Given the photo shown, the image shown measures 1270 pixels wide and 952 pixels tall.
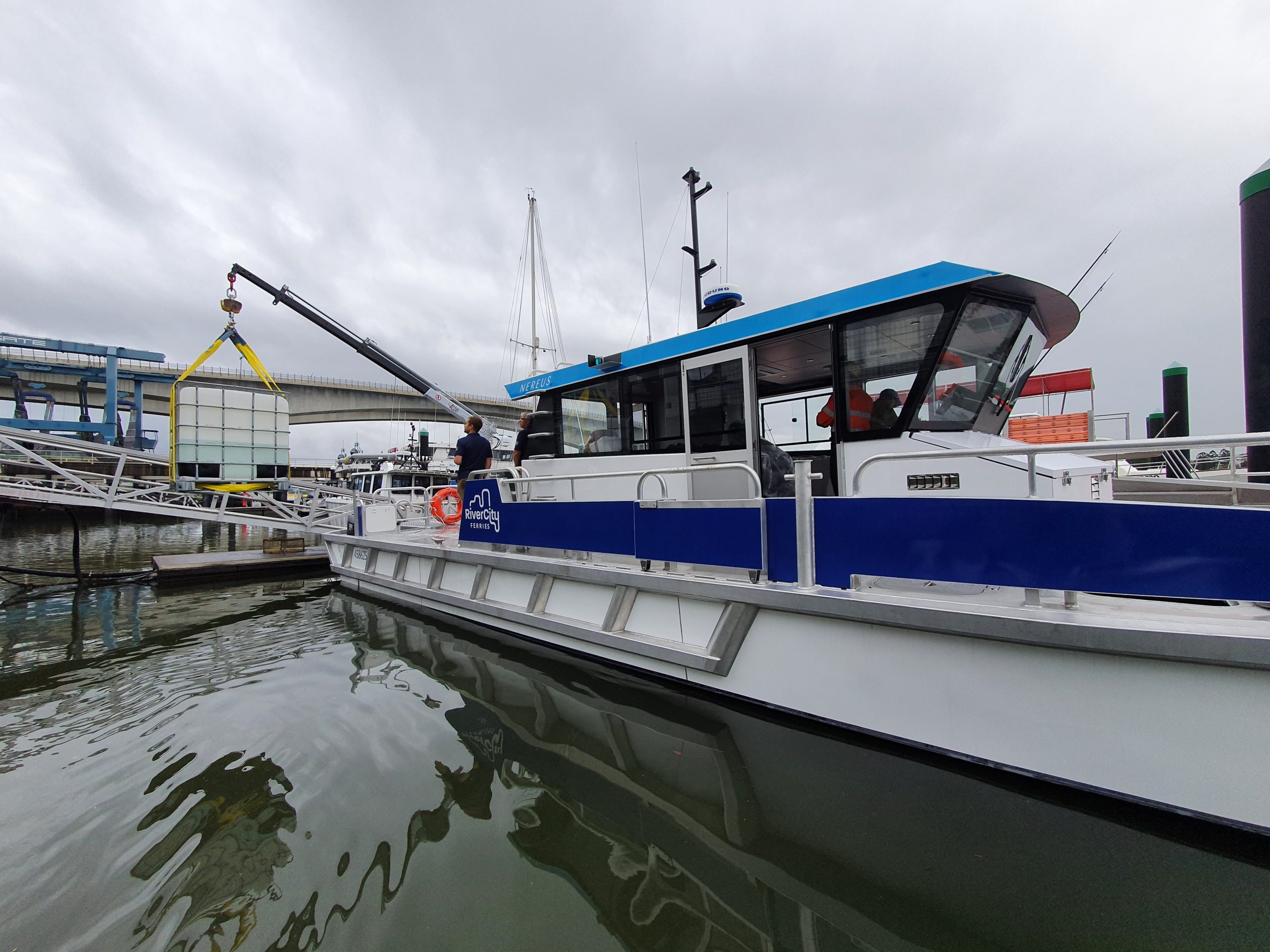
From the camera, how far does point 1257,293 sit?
411cm

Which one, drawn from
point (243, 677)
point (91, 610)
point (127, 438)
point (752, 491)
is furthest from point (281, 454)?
point (127, 438)

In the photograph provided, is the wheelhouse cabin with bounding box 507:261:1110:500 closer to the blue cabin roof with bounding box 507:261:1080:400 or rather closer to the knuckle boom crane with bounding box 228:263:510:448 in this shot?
the blue cabin roof with bounding box 507:261:1080:400

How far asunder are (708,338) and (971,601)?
2.69 meters

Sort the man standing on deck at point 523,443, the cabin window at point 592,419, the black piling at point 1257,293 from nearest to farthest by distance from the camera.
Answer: the black piling at point 1257,293 < the cabin window at point 592,419 < the man standing on deck at point 523,443

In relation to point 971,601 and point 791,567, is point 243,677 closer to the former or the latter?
point 791,567

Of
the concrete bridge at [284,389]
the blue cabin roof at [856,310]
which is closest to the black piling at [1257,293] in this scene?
the blue cabin roof at [856,310]

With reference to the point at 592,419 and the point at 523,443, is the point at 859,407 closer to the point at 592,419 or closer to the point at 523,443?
the point at 592,419

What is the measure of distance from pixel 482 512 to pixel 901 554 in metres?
4.03

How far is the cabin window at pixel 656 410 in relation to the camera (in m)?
4.56

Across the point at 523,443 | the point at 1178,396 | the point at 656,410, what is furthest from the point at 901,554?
the point at 1178,396

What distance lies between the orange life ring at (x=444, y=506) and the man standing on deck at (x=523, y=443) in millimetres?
2558

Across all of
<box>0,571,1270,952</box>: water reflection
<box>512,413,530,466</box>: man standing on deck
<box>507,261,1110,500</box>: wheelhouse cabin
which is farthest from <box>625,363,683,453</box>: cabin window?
<box>0,571,1270,952</box>: water reflection

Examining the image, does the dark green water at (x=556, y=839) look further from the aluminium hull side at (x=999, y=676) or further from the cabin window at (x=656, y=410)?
the cabin window at (x=656, y=410)

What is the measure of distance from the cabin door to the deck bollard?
43.8 inches
